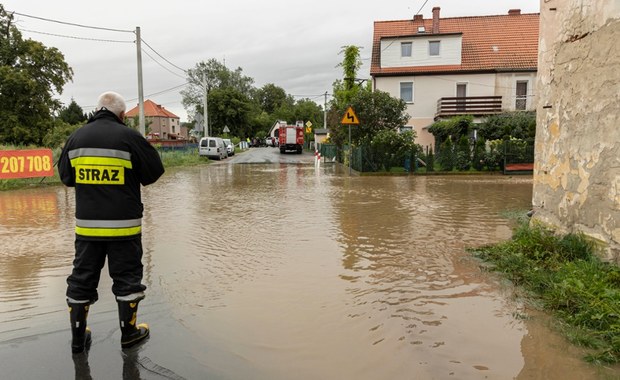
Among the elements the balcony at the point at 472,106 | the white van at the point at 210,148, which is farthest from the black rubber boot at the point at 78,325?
the white van at the point at 210,148

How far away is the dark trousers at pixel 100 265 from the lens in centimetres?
356

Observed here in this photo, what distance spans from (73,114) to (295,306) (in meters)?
78.0

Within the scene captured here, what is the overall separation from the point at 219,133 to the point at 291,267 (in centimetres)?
6725

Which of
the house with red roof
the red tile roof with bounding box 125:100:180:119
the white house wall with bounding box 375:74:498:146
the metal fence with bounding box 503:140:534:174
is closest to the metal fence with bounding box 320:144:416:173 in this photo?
the metal fence with bounding box 503:140:534:174

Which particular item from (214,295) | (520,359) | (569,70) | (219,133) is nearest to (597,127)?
(569,70)

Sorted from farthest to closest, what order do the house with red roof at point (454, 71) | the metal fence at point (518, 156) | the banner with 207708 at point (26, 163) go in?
the house with red roof at point (454, 71)
the metal fence at point (518, 156)
the banner with 207708 at point (26, 163)

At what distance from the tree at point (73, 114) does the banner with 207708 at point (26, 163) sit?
6147 cm

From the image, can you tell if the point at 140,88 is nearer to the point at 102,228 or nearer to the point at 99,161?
the point at 99,161

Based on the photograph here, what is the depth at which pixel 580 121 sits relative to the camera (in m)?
5.57

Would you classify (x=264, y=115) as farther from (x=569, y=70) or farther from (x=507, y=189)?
(x=569, y=70)

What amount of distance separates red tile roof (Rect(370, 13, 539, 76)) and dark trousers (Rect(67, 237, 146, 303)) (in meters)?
29.7

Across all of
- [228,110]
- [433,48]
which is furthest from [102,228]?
[228,110]

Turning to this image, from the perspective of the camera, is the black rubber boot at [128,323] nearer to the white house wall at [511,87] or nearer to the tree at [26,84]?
the white house wall at [511,87]

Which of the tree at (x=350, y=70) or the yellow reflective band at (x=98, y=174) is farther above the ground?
the tree at (x=350, y=70)
